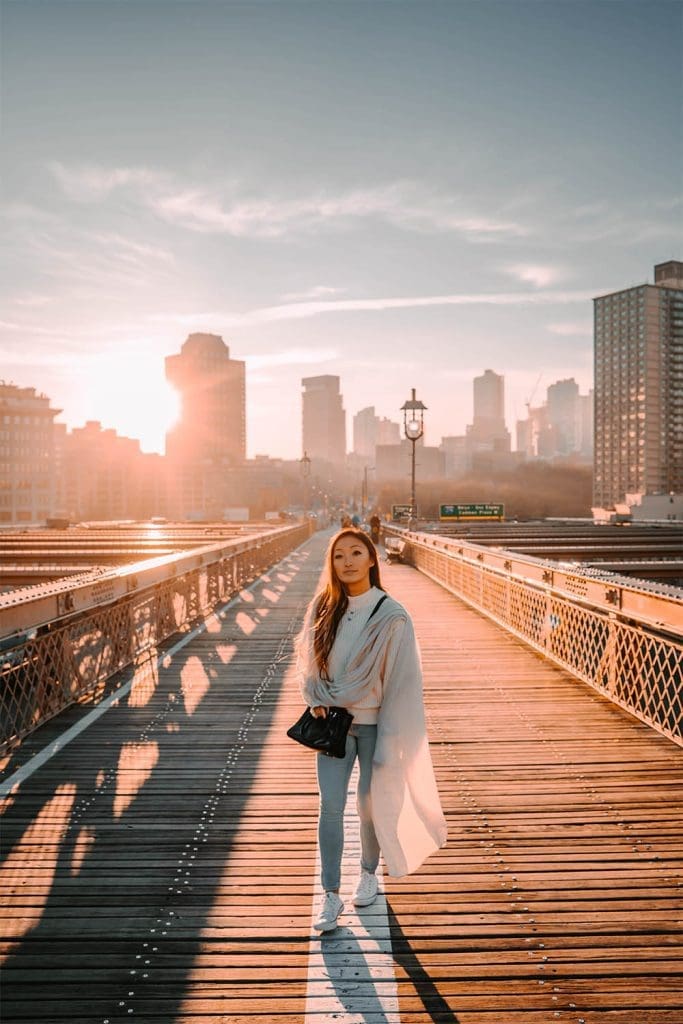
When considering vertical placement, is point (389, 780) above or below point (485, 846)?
above

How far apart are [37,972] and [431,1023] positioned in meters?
1.99

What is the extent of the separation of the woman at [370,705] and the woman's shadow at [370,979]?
0.14 meters

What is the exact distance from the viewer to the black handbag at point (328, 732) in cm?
380

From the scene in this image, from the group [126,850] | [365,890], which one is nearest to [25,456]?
[126,850]

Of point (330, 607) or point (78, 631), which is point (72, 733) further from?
point (330, 607)

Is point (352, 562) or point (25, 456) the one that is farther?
point (25, 456)

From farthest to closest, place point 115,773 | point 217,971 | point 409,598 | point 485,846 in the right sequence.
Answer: point 409,598 → point 115,773 → point 485,846 → point 217,971

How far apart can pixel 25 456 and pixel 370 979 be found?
161 metres

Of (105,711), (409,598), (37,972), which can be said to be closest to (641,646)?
(105,711)

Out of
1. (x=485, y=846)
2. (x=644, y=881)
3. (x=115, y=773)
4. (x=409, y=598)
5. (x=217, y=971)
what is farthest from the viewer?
(x=409, y=598)

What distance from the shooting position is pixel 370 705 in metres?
3.90

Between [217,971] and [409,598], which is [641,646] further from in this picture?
[409,598]

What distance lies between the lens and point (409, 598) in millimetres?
20094

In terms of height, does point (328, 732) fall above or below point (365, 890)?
above
